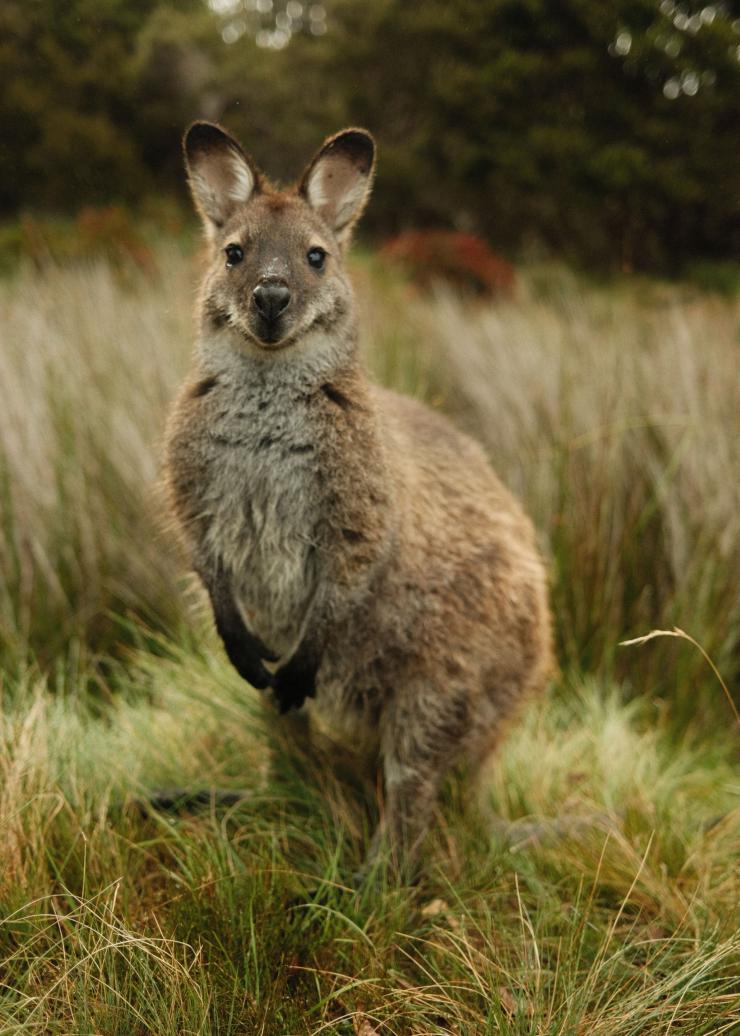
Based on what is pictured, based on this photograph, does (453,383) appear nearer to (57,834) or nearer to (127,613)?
(127,613)

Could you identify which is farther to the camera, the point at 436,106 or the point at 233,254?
the point at 436,106

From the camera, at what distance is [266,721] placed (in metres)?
2.96

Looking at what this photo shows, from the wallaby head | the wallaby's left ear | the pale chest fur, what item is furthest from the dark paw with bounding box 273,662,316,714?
the wallaby's left ear

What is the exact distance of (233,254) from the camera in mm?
2393

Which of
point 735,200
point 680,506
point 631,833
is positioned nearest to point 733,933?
point 631,833

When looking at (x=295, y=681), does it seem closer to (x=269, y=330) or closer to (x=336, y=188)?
(x=269, y=330)

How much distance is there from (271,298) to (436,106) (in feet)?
32.1

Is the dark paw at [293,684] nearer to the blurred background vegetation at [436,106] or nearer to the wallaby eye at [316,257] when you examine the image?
the wallaby eye at [316,257]

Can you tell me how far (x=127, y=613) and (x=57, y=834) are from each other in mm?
1690

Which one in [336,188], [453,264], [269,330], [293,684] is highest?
[453,264]

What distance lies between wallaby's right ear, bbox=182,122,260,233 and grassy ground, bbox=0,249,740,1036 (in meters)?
1.00

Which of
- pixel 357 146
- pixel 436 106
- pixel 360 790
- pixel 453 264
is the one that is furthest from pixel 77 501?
pixel 436 106

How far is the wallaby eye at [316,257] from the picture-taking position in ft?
7.94

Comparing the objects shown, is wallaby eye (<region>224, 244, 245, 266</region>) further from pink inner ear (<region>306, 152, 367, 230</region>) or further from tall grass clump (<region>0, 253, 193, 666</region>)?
tall grass clump (<region>0, 253, 193, 666</region>)
